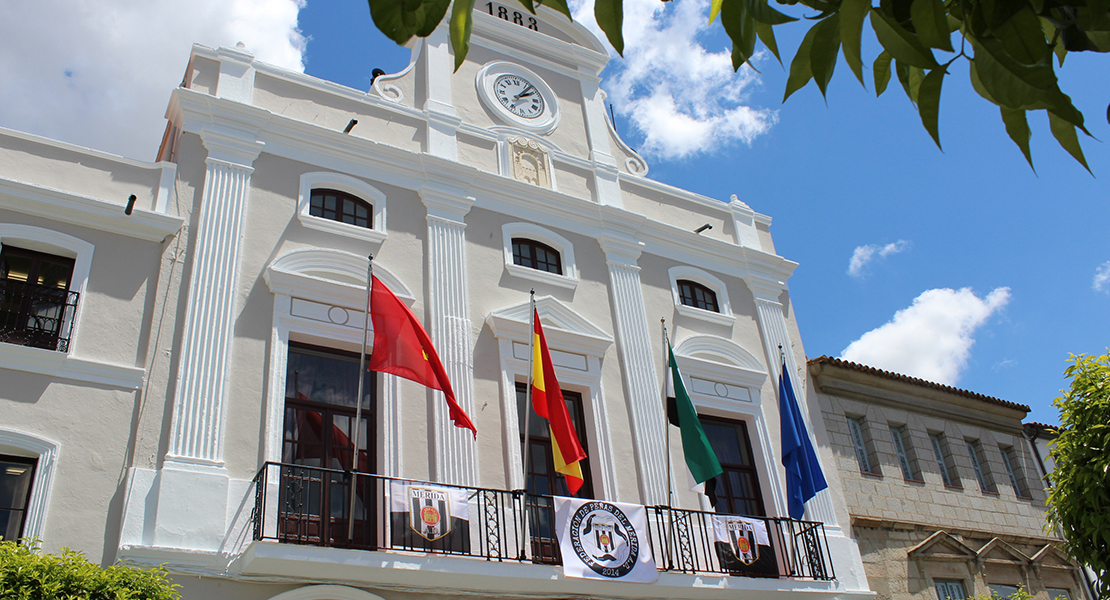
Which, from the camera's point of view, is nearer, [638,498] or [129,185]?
[129,185]

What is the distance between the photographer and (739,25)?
200 cm

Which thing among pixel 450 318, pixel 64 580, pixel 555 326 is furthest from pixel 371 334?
pixel 64 580

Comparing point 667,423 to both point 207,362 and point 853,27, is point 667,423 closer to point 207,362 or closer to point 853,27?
point 207,362

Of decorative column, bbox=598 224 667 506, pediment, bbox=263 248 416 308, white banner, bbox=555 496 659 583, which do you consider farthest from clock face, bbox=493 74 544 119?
white banner, bbox=555 496 659 583

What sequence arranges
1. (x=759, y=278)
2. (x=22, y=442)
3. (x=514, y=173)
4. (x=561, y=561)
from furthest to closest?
(x=759, y=278)
(x=514, y=173)
(x=561, y=561)
(x=22, y=442)

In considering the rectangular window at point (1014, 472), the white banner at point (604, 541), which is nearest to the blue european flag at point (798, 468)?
the white banner at point (604, 541)

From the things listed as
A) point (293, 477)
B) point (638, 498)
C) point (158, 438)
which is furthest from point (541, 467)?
point (158, 438)

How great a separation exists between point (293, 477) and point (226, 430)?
111 centimetres

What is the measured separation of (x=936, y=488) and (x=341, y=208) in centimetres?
1137

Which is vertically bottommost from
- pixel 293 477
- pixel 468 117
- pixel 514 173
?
pixel 293 477

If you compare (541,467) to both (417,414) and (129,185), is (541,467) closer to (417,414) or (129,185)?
(417,414)

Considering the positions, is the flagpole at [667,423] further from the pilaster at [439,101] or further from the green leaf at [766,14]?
the green leaf at [766,14]

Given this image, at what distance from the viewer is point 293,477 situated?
929cm

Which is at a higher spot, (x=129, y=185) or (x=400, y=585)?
(x=129, y=185)
